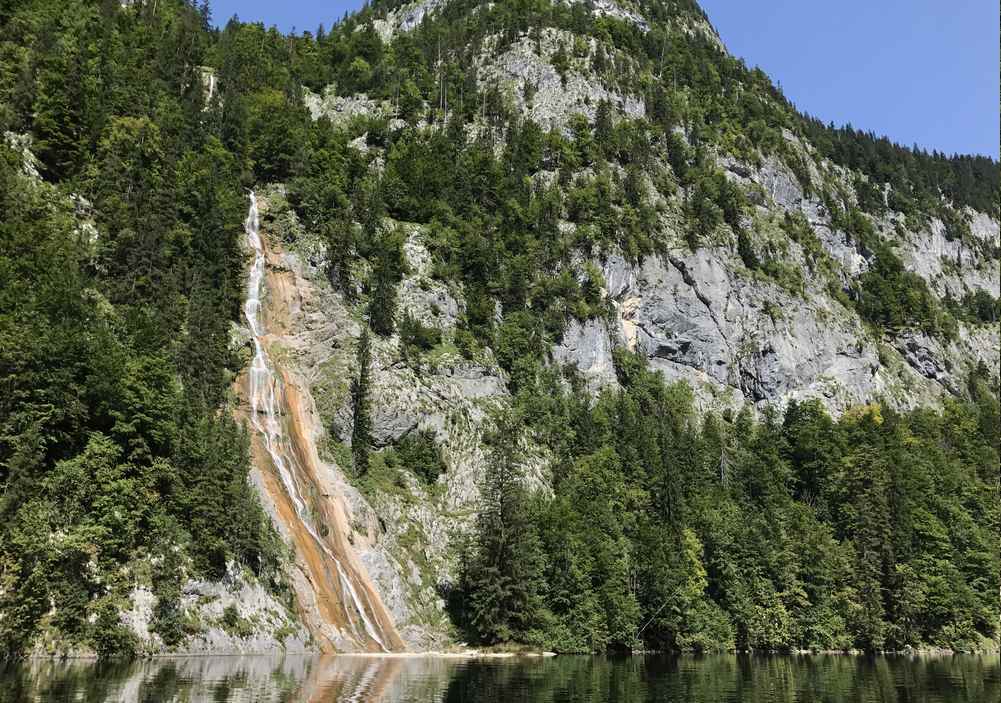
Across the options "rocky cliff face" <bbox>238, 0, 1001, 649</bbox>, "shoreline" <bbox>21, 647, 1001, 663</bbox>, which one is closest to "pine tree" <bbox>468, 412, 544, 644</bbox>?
"shoreline" <bbox>21, 647, 1001, 663</bbox>

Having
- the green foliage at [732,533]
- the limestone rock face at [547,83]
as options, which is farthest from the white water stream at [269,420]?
the limestone rock face at [547,83]

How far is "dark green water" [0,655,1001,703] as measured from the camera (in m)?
28.8

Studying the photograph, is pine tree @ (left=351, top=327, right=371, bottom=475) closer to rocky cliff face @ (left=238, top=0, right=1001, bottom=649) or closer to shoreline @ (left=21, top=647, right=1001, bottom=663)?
rocky cliff face @ (left=238, top=0, right=1001, bottom=649)

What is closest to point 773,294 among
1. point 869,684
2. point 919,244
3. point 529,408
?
point 529,408

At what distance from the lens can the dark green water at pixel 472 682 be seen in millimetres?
28797

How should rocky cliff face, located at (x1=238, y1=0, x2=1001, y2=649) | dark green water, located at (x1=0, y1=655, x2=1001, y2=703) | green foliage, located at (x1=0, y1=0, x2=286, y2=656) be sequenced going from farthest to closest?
rocky cliff face, located at (x1=238, y1=0, x2=1001, y2=649) → green foliage, located at (x1=0, y1=0, x2=286, y2=656) → dark green water, located at (x1=0, y1=655, x2=1001, y2=703)

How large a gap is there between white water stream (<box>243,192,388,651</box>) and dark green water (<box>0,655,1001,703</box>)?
8.47m

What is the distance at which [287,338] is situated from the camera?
7769 cm

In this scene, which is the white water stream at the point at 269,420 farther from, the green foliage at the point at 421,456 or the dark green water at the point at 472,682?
the green foliage at the point at 421,456

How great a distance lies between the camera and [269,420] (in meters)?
67.6

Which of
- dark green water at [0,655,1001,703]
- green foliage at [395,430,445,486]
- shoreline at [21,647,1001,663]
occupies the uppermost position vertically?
green foliage at [395,430,445,486]

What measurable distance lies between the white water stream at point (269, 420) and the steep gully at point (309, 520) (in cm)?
8

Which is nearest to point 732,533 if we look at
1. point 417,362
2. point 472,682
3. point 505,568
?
point 505,568

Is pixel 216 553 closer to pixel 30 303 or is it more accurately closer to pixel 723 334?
pixel 30 303
